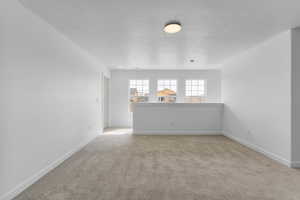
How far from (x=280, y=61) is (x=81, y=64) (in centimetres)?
446

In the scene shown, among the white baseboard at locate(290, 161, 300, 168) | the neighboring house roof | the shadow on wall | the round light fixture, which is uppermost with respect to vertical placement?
the round light fixture

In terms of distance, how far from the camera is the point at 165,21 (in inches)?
98.0

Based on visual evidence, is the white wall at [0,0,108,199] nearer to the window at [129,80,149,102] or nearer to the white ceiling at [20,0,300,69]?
the white ceiling at [20,0,300,69]

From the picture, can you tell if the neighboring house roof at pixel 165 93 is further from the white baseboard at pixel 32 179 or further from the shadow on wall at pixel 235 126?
the white baseboard at pixel 32 179

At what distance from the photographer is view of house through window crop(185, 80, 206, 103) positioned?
6.82 m

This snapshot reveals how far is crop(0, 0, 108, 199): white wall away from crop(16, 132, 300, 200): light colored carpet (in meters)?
0.33

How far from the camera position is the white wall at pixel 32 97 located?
176cm

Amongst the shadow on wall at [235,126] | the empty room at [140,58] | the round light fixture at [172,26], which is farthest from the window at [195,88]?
the round light fixture at [172,26]

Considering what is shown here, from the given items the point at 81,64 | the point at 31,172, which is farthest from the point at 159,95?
the point at 31,172

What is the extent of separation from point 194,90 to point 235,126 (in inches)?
108

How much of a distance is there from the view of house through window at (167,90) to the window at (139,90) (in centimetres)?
56

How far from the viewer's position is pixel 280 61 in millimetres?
2898

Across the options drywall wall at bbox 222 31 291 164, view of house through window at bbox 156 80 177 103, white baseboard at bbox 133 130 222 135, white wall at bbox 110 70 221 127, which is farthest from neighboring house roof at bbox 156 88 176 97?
drywall wall at bbox 222 31 291 164

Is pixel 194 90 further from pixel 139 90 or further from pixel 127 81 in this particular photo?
pixel 127 81
